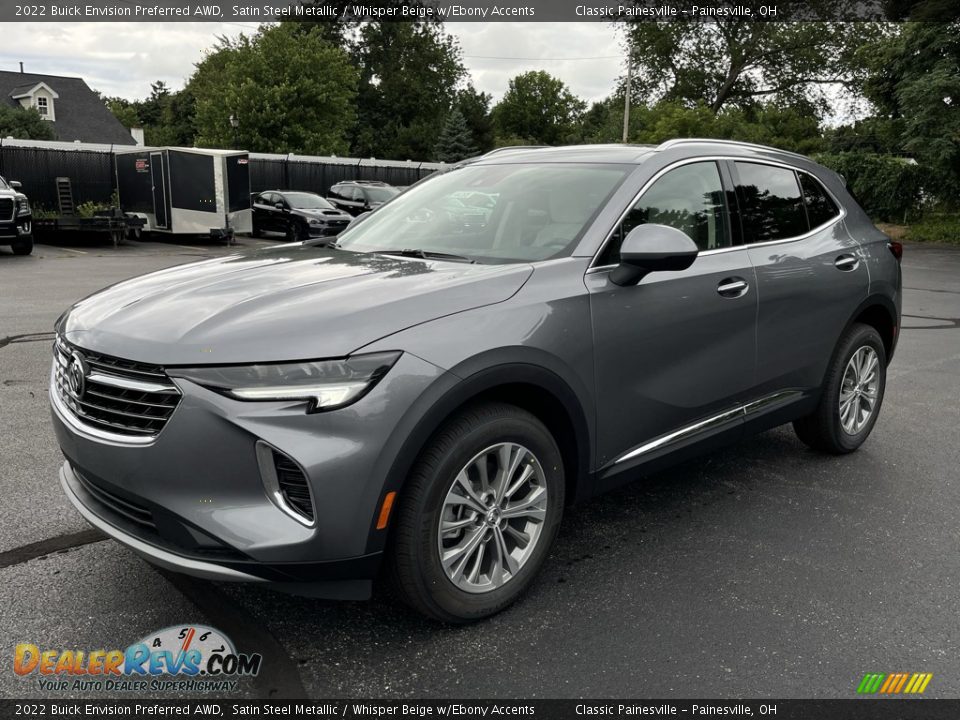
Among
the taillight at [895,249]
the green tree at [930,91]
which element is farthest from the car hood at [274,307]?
the green tree at [930,91]

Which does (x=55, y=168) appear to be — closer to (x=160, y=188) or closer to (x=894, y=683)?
(x=160, y=188)

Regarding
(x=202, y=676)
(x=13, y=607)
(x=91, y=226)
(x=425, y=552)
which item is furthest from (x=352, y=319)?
(x=91, y=226)

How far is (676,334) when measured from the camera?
11.6ft

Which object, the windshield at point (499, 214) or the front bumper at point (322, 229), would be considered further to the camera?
the front bumper at point (322, 229)

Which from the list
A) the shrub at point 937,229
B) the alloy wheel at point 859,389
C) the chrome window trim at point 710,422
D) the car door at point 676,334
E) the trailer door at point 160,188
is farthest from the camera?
the shrub at point 937,229

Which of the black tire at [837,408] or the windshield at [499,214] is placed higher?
the windshield at [499,214]

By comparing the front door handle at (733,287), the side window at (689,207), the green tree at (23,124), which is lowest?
the front door handle at (733,287)

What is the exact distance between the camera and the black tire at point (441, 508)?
270 centimetres

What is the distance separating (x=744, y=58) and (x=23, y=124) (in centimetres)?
3669

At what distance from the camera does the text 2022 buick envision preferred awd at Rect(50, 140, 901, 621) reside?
2.51 meters

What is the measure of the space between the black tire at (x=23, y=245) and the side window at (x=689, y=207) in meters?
17.2

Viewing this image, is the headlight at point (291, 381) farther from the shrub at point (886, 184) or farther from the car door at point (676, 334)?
the shrub at point (886, 184)

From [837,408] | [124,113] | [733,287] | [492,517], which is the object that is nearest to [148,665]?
[492,517]

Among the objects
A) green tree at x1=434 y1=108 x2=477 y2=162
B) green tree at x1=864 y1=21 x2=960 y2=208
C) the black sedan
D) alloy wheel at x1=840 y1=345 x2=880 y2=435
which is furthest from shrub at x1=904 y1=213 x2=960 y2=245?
green tree at x1=434 y1=108 x2=477 y2=162
